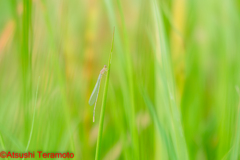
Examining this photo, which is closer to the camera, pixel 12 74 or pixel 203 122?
pixel 12 74

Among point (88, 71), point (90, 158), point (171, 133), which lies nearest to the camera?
point (171, 133)

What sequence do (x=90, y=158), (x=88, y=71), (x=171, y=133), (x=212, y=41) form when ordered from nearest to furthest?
(x=171, y=133)
(x=90, y=158)
(x=88, y=71)
(x=212, y=41)

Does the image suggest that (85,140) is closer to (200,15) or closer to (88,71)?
(88,71)

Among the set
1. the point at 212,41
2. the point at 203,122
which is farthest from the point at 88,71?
the point at 212,41

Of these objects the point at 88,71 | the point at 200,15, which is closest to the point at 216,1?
the point at 200,15

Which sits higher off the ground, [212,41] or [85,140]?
[212,41]

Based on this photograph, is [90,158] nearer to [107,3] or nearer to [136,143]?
[136,143]

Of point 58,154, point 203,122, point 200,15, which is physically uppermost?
point 200,15
